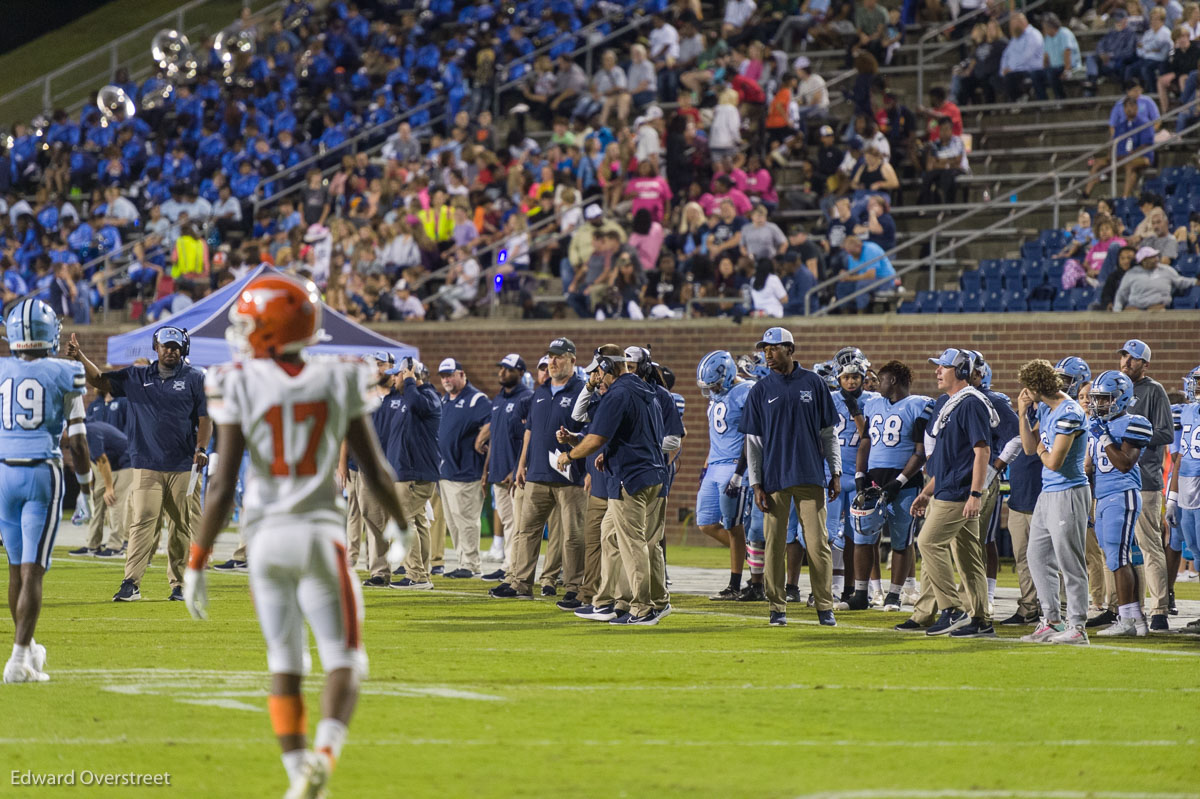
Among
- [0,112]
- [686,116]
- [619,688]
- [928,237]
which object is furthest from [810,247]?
[0,112]

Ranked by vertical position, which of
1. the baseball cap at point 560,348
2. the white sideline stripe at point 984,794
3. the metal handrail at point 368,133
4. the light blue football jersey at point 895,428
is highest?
the metal handrail at point 368,133

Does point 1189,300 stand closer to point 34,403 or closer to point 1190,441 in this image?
point 1190,441

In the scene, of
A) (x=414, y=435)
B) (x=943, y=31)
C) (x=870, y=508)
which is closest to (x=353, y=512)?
(x=414, y=435)

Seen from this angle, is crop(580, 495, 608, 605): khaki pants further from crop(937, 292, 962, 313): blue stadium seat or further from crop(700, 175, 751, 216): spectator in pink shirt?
crop(700, 175, 751, 216): spectator in pink shirt

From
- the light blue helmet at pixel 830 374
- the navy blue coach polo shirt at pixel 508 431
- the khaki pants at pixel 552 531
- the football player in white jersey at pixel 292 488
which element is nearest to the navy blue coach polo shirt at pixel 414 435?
the navy blue coach polo shirt at pixel 508 431

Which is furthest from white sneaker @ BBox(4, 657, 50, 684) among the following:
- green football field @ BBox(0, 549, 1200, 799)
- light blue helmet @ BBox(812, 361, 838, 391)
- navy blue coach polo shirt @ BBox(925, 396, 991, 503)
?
light blue helmet @ BBox(812, 361, 838, 391)

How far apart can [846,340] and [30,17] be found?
26937mm

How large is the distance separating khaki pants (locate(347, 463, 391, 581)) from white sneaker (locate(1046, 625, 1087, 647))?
242 inches

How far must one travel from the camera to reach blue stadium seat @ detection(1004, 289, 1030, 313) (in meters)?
19.8

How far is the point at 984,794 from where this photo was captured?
6.53m

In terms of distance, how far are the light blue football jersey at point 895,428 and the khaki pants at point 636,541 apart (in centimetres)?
216

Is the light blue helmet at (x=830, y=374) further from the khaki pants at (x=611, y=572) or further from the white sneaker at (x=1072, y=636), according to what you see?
the white sneaker at (x=1072, y=636)

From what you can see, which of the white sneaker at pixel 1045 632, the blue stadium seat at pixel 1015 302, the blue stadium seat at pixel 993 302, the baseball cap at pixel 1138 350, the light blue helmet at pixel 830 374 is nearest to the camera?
the white sneaker at pixel 1045 632

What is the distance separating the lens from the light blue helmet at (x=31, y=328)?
945 cm
